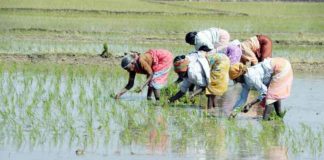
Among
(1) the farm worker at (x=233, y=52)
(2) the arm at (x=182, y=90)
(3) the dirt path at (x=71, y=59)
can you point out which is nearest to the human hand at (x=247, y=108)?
(2) the arm at (x=182, y=90)

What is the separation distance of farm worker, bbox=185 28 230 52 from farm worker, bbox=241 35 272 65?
314 mm

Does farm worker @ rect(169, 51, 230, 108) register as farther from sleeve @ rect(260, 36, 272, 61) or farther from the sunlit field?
sleeve @ rect(260, 36, 272, 61)

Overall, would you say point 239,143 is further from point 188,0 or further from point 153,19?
point 188,0

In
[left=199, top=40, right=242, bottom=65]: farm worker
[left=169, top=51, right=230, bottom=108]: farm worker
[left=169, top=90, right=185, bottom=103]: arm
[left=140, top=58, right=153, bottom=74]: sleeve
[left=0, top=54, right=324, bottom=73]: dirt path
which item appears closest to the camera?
[left=169, top=51, right=230, bottom=108]: farm worker

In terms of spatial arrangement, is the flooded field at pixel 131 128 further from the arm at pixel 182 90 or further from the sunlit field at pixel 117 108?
the arm at pixel 182 90

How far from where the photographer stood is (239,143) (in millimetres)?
9148

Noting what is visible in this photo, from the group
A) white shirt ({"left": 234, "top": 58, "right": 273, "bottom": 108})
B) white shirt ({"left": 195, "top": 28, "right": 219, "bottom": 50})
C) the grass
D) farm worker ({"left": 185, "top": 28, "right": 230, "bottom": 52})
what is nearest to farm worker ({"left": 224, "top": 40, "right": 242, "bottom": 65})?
farm worker ({"left": 185, "top": 28, "right": 230, "bottom": 52})

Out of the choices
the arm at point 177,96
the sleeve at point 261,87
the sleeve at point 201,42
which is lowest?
the arm at point 177,96

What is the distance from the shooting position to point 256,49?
539 inches

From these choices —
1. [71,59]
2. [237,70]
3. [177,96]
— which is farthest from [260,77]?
[71,59]

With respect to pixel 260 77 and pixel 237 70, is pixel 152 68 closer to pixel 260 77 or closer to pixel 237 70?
pixel 237 70

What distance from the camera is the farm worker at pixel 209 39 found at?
12781 mm

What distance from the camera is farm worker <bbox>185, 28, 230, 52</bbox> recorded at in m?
12.8

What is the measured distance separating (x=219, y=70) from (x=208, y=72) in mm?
148
